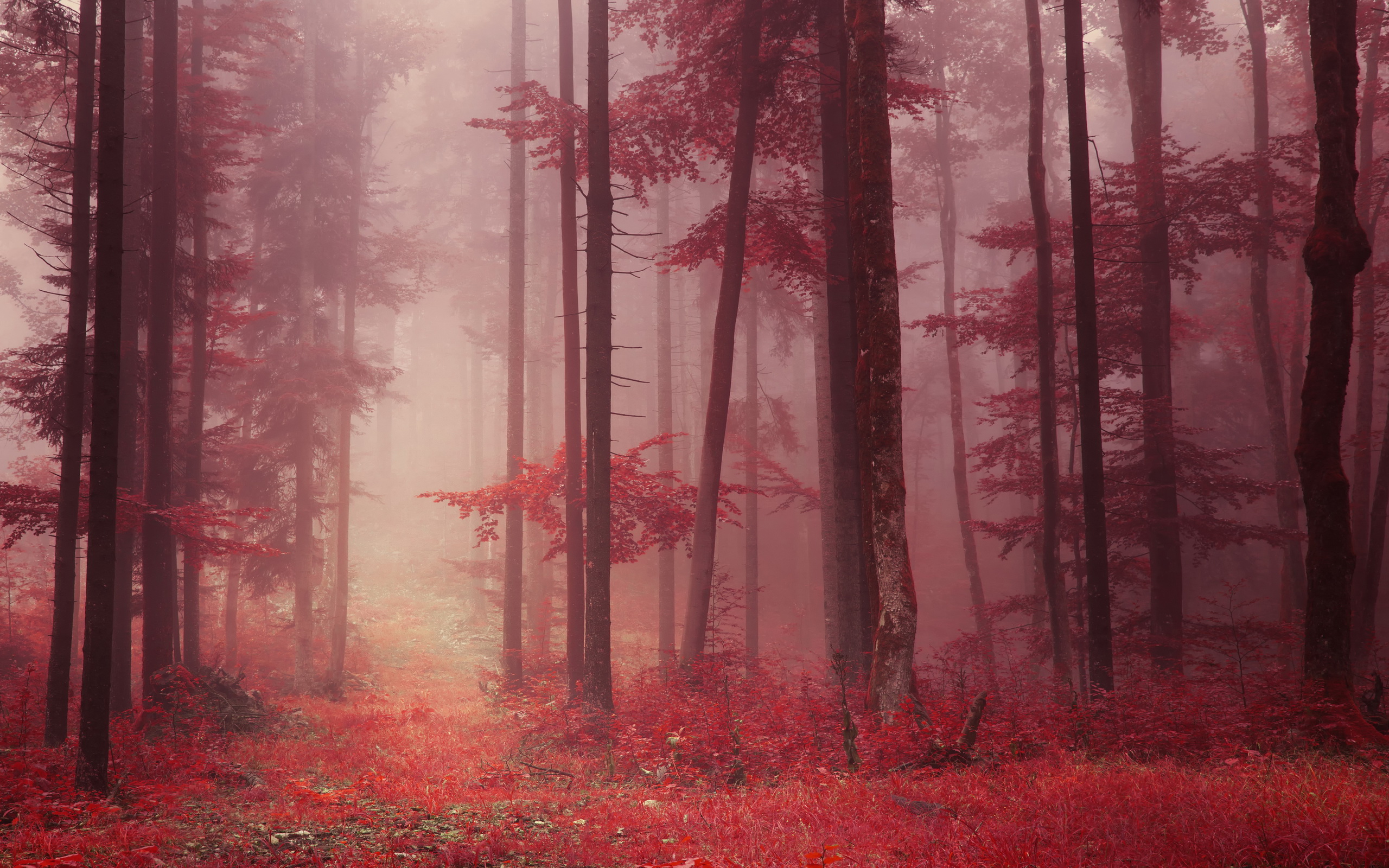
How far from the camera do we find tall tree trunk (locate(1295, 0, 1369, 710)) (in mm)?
7477

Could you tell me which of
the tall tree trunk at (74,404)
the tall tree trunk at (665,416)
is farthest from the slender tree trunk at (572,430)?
the tall tree trunk at (74,404)

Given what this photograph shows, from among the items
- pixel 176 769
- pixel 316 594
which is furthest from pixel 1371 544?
pixel 316 594

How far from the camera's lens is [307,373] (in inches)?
753

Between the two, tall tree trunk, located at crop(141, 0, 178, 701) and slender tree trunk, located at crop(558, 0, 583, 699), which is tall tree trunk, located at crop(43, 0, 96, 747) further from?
slender tree trunk, located at crop(558, 0, 583, 699)

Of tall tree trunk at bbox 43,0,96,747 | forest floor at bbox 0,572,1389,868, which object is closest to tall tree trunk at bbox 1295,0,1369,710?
forest floor at bbox 0,572,1389,868

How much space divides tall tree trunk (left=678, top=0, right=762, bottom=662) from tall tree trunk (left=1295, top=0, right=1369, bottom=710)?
7.08 metres

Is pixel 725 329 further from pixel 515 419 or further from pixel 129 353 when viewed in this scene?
pixel 129 353

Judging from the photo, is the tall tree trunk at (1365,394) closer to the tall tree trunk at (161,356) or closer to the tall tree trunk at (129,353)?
the tall tree trunk at (161,356)

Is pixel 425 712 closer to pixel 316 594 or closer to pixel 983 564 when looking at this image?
pixel 316 594

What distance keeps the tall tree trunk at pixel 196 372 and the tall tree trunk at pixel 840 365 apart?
11.6 meters

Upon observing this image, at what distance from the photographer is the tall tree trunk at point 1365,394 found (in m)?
13.4

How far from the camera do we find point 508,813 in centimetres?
709

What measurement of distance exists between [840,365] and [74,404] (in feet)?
37.2

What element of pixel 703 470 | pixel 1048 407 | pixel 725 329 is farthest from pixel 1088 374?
pixel 703 470
